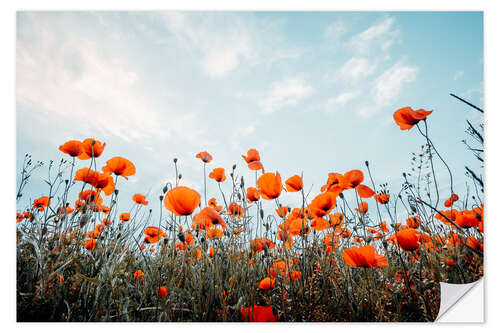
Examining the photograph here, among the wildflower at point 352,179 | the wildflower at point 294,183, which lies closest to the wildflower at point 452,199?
the wildflower at point 352,179

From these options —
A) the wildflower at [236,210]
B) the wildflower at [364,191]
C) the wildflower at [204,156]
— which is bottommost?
the wildflower at [236,210]

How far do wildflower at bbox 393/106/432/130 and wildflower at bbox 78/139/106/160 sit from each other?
167cm

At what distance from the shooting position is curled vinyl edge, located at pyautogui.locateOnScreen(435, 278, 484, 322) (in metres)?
1.67

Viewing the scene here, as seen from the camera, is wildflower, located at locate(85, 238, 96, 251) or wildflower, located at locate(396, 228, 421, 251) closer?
wildflower, located at locate(396, 228, 421, 251)

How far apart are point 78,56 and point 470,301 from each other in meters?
2.61

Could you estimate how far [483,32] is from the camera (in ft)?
6.59

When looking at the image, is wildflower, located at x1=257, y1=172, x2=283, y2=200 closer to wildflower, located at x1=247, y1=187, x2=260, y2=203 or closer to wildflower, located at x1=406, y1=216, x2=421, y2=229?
wildflower, located at x1=247, y1=187, x2=260, y2=203

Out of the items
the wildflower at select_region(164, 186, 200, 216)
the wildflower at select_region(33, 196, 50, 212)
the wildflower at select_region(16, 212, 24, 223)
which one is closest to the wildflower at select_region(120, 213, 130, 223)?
the wildflower at select_region(33, 196, 50, 212)

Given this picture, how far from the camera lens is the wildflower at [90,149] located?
5.98ft

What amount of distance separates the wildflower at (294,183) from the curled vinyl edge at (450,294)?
33.3 inches

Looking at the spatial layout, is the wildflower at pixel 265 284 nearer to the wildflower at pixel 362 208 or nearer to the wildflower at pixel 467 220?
the wildflower at pixel 362 208

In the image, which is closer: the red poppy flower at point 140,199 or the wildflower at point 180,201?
the wildflower at point 180,201

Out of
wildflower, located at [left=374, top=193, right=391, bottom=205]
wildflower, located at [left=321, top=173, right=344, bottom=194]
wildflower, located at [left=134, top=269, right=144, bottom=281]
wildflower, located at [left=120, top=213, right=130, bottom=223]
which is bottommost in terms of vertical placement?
wildflower, located at [left=134, top=269, right=144, bottom=281]
